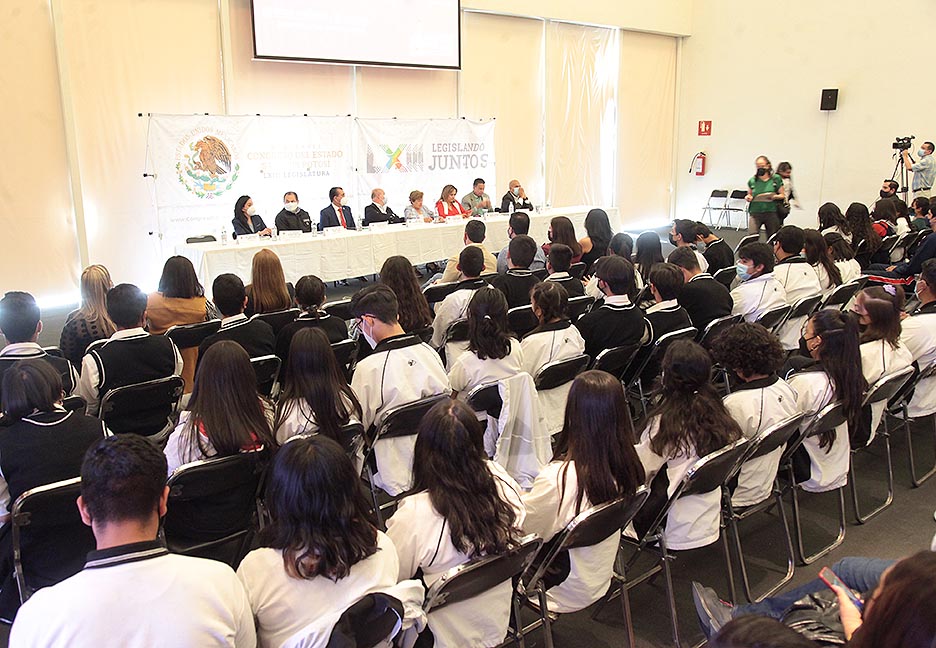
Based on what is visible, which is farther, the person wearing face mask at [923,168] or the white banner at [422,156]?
the person wearing face mask at [923,168]

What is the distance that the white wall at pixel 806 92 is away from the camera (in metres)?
11.3

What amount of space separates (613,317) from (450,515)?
232 centimetres

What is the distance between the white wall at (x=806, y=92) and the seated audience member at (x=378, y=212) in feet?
24.4

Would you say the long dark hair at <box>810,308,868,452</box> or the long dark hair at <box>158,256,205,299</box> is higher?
the long dark hair at <box>158,256,205,299</box>

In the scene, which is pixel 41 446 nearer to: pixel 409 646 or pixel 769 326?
pixel 409 646

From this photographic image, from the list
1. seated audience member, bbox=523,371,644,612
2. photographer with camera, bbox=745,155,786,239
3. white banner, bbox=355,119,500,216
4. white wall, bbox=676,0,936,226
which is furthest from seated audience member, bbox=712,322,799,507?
white wall, bbox=676,0,936,226

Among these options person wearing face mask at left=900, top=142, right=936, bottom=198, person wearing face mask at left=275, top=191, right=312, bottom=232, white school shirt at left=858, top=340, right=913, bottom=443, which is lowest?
white school shirt at left=858, top=340, right=913, bottom=443

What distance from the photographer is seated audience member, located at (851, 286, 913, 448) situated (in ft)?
11.4

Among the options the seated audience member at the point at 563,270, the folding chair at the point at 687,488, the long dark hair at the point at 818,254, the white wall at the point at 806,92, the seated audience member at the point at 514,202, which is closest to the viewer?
the folding chair at the point at 687,488

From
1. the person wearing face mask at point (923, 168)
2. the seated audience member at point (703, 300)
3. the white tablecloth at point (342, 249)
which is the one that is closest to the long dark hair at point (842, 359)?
the seated audience member at point (703, 300)

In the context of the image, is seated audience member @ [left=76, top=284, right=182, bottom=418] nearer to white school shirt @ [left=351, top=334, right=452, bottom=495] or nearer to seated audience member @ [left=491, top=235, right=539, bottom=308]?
white school shirt @ [left=351, top=334, right=452, bottom=495]

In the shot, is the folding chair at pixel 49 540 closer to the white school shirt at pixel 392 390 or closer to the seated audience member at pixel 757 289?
the white school shirt at pixel 392 390

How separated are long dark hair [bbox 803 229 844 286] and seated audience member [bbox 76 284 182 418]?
464 centimetres

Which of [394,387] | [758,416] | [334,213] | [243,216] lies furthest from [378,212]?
[758,416]
